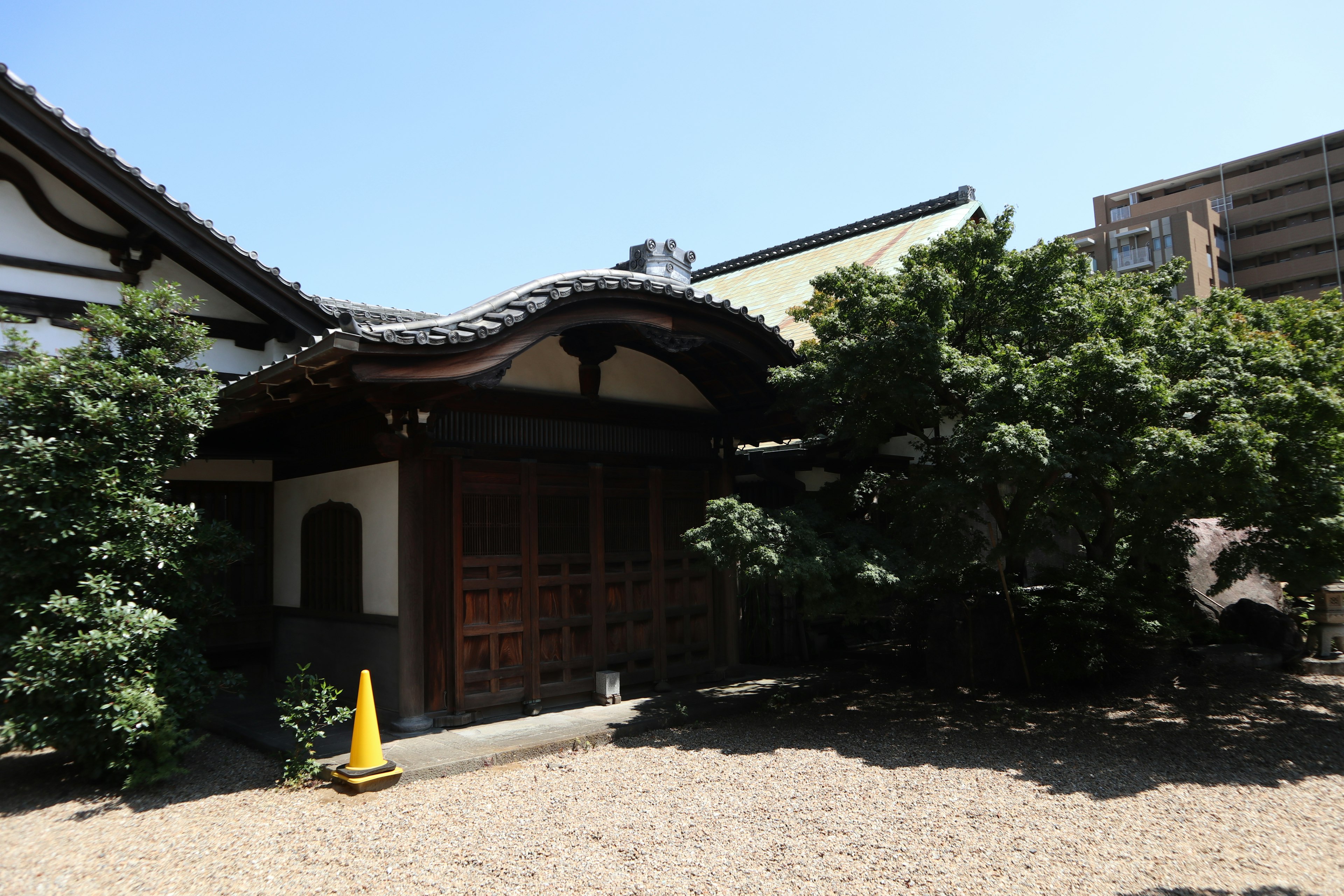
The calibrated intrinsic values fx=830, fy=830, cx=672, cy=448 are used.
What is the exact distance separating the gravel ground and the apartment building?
165 feet

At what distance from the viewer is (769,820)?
5969mm

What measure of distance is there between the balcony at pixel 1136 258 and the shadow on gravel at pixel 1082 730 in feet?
161

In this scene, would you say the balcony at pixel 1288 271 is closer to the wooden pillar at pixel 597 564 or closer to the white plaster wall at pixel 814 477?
the white plaster wall at pixel 814 477

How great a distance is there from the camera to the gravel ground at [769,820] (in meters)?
4.94

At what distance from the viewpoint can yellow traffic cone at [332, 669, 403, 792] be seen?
6.59 m

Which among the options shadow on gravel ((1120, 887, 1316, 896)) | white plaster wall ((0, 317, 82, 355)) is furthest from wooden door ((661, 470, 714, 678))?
white plaster wall ((0, 317, 82, 355))

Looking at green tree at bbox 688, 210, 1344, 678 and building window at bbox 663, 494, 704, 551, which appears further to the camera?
building window at bbox 663, 494, 704, 551

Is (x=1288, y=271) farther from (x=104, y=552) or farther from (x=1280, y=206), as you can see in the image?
(x=104, y=552)

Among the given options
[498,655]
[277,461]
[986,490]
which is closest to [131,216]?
[277,461]

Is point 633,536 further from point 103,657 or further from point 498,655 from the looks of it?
point 103,657

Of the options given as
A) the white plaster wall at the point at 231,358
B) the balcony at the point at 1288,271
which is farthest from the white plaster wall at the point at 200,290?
the balcony at the point at 1288,271

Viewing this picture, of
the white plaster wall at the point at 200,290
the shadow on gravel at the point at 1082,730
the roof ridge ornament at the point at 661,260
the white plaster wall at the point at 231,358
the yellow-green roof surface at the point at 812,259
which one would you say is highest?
the yellow-green roof surface at the point at 812,259

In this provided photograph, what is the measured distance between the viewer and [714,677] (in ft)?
35.8

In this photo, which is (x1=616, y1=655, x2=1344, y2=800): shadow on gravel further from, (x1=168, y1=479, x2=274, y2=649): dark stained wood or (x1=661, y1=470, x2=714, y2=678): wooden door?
(x1=168, y1=479, x2=274, y2=649): dark stained wood
